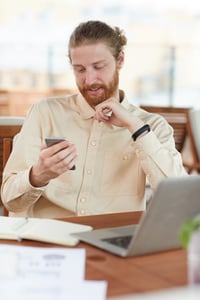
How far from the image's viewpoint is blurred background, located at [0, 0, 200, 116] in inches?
295

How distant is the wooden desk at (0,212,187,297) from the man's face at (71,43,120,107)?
0.72 m

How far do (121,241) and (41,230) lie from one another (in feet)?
0.62

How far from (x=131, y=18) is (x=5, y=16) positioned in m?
2.00

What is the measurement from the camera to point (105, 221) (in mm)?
1663

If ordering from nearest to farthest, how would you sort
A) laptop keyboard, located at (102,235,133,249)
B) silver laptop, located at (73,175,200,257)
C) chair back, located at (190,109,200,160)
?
1. silver laptop, located at (73,175,200,257)
2. laptop keyboard, located at (102,235,133,249)
3. chair back, located at (190,109,200,160)

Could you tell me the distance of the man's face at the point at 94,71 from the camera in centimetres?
203

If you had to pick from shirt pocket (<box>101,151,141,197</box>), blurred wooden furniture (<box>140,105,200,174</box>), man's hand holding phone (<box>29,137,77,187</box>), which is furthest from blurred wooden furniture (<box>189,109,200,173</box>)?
man's hand holding phone (<box>29,137,77,187</box>)

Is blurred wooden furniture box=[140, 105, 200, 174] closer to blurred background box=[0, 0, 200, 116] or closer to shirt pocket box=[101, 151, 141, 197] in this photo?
blurred background box=[0, 0, 200, 116]

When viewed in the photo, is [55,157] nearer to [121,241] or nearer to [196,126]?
[121,241]

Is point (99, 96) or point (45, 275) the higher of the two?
point (99, 96)

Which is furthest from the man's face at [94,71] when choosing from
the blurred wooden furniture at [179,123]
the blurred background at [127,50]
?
the blurred background at [127,50]

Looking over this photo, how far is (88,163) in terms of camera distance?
204cm

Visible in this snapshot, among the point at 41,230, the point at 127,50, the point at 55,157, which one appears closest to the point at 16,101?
the point at 127,50

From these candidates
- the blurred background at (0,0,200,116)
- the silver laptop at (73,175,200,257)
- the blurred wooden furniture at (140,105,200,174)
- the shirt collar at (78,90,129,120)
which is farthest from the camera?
the blurred background at (0,0,200,116)
